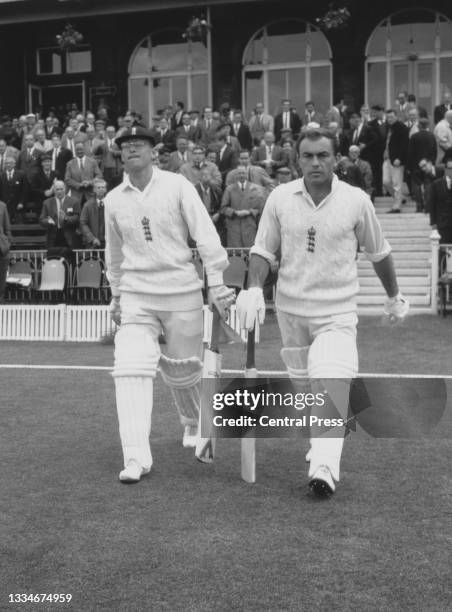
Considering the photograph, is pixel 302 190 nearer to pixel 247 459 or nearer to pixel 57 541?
pixel 247 459

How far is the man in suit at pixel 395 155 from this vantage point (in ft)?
59.4

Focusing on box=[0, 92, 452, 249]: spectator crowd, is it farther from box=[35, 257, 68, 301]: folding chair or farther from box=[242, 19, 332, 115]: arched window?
box=[242, 19, 332, 115]: arched window

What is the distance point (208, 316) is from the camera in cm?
1167

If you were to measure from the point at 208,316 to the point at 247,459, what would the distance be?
6.52 metres

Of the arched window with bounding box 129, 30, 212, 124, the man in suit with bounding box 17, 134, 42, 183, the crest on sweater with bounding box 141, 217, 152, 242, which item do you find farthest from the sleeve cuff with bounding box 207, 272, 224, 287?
the arched window with bounding box 129, 30, 212, 124

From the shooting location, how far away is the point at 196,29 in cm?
2586

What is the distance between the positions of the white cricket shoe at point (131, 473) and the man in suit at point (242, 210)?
10444 millimetres

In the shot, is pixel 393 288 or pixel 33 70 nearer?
pixel 393 288

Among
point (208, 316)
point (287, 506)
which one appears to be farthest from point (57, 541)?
point (208, 316)

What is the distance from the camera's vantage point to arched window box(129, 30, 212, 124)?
2800 cm

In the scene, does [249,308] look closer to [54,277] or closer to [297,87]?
[54,277]

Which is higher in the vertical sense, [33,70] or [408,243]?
[33,70]

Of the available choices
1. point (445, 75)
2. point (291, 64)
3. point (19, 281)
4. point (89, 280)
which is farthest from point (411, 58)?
point (19, 281)

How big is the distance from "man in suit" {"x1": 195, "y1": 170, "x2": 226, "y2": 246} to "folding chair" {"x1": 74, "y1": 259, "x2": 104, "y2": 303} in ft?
7.03
